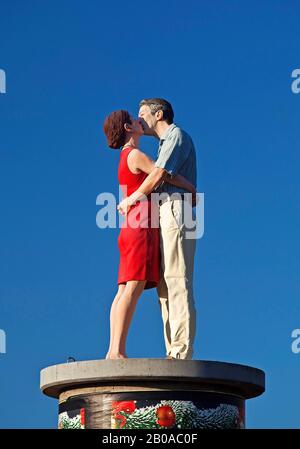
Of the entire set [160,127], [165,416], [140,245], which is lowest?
[165,416]

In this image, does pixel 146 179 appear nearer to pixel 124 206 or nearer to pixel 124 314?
pixel 124 206

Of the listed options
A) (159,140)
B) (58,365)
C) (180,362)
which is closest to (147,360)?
(180,362)

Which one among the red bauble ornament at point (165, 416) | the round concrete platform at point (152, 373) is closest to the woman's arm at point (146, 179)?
the round concrete platform at point (152, 373)

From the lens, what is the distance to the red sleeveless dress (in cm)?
1242

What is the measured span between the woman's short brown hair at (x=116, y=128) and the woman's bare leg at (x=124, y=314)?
1.67 m

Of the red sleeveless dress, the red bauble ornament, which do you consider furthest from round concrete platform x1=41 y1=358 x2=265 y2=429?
the red sleeveless dress

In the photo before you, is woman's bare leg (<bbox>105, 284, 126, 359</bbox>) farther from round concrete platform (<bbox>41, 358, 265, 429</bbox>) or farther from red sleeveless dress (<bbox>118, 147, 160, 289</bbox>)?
round concrete platform (<bbox>41, 358, 265, 429</bbox>)

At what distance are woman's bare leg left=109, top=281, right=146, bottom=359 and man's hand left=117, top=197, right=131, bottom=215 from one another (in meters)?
0.83

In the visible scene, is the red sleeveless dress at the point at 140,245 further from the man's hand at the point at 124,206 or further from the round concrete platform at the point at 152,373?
the round concrete platform at the point at 152,373

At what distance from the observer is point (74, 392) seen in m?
12.0

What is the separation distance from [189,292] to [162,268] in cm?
44

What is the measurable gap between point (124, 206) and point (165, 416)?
2.48 m

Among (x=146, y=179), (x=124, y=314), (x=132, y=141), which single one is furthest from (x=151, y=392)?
(x=132, y=141)

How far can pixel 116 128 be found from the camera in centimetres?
1289
